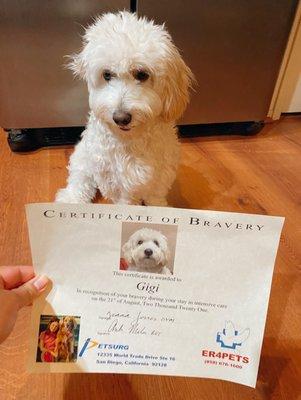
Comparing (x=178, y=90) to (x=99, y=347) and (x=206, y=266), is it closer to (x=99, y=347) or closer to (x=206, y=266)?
(x=206, y=266)

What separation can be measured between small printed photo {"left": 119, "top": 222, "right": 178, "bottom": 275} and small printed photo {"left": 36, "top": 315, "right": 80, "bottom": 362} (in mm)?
133

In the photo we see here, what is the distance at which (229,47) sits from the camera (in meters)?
1.29

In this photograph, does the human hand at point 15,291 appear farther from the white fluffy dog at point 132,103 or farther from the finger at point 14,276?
the white fluffy dog at point 132,103

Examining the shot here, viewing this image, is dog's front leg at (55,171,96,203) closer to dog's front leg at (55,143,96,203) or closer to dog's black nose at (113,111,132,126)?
dog's front leg at (55,143,96,203)

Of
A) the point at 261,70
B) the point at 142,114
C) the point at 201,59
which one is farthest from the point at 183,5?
the point at 142,114

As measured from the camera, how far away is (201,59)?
1.30 metres

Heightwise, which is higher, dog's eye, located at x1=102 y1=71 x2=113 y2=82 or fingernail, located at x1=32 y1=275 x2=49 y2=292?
dog's eye, located at x1=102 y1=71 x2=113 y2=82

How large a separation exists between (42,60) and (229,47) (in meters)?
0.68

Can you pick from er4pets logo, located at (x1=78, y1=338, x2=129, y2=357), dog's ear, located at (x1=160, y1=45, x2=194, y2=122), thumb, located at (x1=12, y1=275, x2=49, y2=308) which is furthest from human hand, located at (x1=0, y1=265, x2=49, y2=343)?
dog's ear, located at (x1=160, y1=45, x2=194, y2=122)

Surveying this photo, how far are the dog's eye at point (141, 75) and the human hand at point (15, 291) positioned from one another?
474 mm

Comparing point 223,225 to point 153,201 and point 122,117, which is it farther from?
point 153,201

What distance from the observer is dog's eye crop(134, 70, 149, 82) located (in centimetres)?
77

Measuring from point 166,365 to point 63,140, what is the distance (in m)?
1.06

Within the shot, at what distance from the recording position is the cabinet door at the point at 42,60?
1.10 metres
